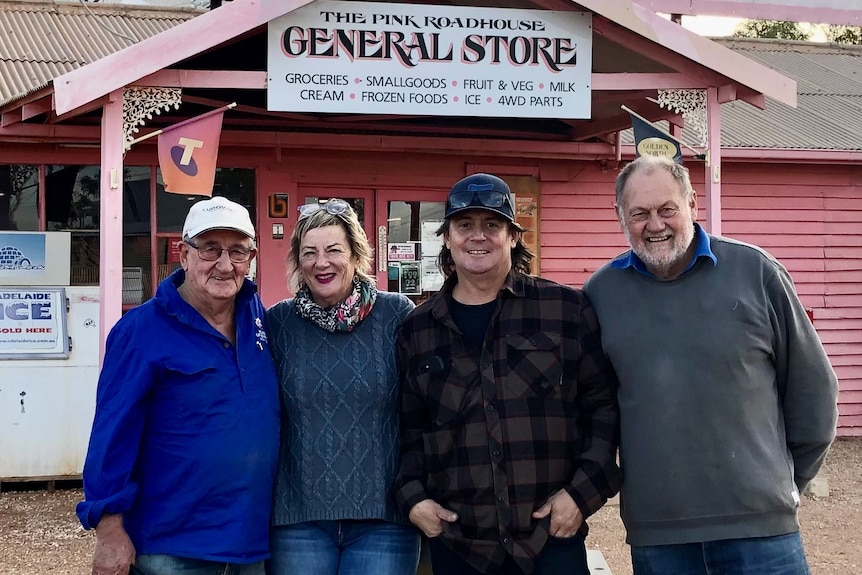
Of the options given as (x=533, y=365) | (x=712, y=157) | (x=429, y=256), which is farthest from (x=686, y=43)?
(x=533, y=365)

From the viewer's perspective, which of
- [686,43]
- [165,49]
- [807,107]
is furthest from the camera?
[807,107]

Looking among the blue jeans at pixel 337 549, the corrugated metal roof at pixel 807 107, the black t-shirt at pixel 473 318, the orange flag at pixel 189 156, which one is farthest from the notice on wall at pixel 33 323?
the corrugated metal roof at pixel 807 107

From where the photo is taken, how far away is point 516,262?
2.88 meters

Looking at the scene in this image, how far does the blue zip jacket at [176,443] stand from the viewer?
251 centimetres

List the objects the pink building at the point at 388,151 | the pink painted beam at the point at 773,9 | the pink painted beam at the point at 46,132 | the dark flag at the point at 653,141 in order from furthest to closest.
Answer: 1. the pink painted beam at the point at 773,9
2. the pink painted beam at the point at 46,132
3. the dark flag at the point at 653,141
4. the pink building at the point at 388,151

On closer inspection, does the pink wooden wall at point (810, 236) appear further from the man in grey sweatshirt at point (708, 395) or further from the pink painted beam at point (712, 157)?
the man in grey sweatshirt at point (708, 395)

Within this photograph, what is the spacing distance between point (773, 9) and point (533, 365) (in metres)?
7.53

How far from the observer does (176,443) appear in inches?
101

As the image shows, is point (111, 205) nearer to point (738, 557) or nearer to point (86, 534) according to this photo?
point (86, 534)

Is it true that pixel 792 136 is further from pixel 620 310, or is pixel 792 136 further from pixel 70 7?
pixel 70 7

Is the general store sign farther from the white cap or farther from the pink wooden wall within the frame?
the pink wooden wall

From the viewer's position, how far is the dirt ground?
522cm

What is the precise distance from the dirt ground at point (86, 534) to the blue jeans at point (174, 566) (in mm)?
2911

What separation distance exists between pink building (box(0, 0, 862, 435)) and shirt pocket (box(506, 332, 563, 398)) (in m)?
3.33
